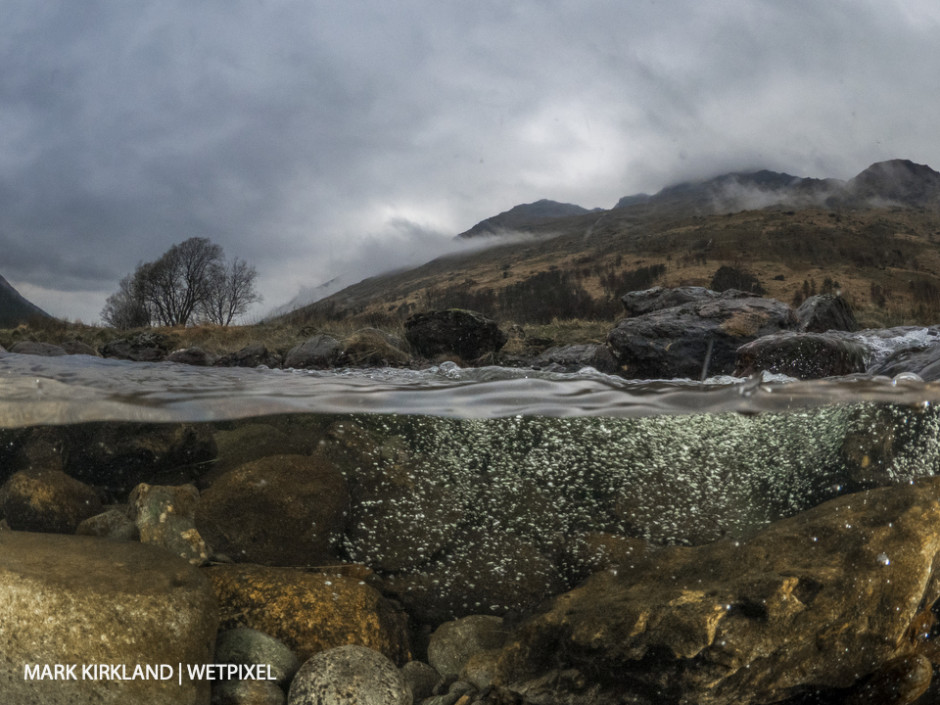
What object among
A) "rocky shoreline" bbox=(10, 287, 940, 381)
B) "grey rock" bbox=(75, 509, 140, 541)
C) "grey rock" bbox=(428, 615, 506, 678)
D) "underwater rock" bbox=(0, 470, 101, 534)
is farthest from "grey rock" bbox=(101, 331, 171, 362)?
"grey rock" bbox=(428, 615, 506, 678)

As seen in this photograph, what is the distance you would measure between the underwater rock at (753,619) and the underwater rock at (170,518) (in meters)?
1.89

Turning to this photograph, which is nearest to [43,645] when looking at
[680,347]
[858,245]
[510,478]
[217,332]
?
[510,478]

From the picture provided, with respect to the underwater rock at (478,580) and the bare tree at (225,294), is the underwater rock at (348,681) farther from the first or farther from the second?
the bare tree at (225,294)

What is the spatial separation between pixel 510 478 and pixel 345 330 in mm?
15373

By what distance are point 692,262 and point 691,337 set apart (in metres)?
25.7

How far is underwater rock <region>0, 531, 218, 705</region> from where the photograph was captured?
106 inches

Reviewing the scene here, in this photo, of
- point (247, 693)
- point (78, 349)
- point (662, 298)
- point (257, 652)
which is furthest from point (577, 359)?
point (78, 349)

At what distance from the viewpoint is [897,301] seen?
22.4 metres

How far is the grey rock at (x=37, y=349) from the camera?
13.8 m

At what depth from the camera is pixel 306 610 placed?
3244mm

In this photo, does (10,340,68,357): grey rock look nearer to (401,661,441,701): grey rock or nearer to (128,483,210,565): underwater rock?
(128,483,210,565): underwater rock

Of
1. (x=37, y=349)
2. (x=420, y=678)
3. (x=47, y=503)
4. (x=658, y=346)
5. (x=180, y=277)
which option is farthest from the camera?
(x=180, y=277)

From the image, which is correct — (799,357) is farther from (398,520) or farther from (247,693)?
(247,693)

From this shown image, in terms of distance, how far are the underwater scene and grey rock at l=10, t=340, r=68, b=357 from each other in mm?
10132
